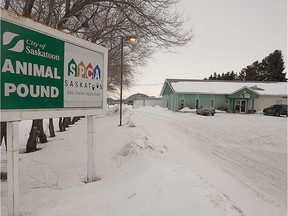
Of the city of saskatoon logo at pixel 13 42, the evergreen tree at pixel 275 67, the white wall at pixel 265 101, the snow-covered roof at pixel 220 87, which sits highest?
the evergreen tree at pixel 275 67

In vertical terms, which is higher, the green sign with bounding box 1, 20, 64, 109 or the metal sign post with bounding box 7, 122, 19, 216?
the green sign with bounding box 1, 20, 64, 109

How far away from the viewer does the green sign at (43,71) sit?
3.25 metres

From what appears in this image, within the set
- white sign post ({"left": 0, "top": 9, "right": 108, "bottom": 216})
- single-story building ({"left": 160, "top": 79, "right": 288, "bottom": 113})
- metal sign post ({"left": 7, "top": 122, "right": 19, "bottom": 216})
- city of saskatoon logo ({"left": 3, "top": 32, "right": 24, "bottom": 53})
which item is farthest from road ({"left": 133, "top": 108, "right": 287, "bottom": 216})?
single-story building ({"left": 160, "top": 79, "right": 288, "bottom": 113})

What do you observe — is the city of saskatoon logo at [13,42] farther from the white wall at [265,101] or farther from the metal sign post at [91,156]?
the white wall at [265,101]

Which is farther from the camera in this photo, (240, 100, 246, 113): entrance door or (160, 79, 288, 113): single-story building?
(240, 100, 246, 113): entrance door

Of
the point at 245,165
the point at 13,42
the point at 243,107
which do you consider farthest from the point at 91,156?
the point at 243,107

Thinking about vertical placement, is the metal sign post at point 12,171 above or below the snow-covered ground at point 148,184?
above

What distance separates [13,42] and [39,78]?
0.64 m

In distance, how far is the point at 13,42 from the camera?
10.8 ft

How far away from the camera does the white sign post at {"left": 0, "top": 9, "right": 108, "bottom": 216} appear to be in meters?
3.26

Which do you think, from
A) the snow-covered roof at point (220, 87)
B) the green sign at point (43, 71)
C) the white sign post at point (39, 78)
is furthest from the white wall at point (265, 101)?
the green sign at point (43, 71)

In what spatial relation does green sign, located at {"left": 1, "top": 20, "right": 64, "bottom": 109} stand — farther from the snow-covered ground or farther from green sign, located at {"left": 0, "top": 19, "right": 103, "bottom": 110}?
the snow-covered ground

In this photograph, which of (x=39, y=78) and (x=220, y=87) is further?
(x=220, y=87)

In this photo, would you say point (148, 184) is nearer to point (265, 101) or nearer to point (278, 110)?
point (278, 110)
